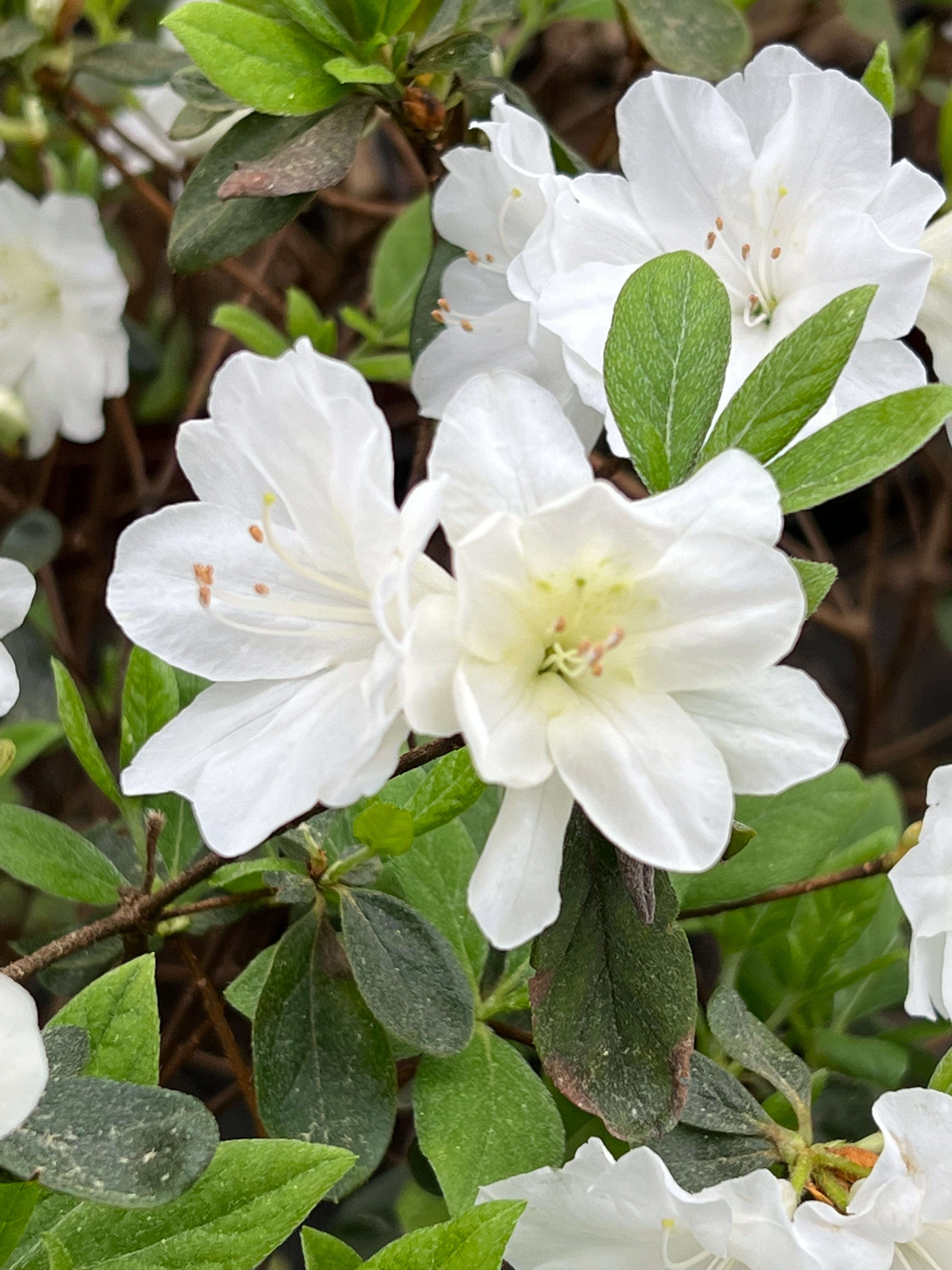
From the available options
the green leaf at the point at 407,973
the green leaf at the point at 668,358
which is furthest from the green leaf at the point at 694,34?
the green leaf at the point at 407,973

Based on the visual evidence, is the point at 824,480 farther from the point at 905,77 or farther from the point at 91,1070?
the point at 905,77

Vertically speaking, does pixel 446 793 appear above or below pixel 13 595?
below

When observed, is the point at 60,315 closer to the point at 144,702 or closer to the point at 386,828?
the point at 144,702

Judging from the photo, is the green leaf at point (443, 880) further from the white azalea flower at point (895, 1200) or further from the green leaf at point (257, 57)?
the green leaf at point (257, 57)

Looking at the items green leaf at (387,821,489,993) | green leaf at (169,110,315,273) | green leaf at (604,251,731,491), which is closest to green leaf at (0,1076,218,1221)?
green leaf at (387,821,489,993)

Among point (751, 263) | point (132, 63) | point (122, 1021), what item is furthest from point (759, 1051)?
point (132, 63)

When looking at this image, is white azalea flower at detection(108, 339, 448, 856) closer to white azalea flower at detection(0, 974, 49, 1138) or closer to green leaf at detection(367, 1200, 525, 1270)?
white azalea flower at detection(0, 974, 49, 1138)
